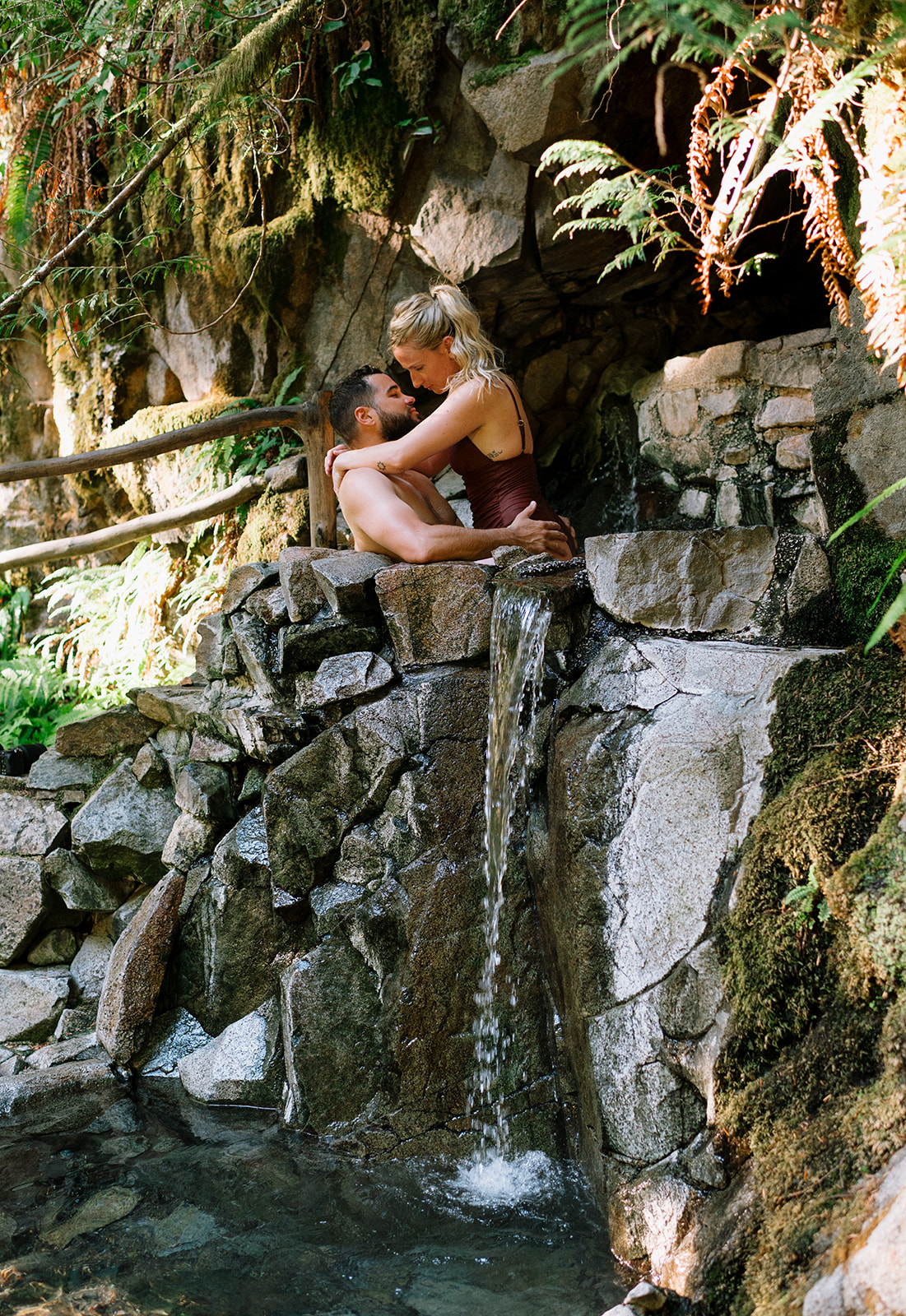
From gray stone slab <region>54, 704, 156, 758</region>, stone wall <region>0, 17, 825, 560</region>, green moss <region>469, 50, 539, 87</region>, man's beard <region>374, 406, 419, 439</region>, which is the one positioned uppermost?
green moss <region>469, 50, 539, 87</region>

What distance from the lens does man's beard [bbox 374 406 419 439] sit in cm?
468

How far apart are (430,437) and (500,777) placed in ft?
5.31

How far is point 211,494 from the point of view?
6426 mm

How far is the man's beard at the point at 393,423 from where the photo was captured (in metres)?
4.68

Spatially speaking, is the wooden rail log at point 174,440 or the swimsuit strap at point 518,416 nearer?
the swimsuit strap at point 518,416

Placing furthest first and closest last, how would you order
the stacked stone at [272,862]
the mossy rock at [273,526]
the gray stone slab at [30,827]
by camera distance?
the mossy rock at [273,526], the gray stone slab at [30,827], the stacked stone at [272,862]

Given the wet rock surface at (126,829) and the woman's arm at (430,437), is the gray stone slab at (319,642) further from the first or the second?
the wet rock surface at (126,829)

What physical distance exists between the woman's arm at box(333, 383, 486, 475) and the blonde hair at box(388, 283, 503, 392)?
0.43ft

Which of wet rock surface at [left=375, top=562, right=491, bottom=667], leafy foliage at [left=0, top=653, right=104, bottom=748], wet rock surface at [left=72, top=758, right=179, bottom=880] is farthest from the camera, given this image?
leafy foliage at [left=0, top=653, right=104, bottom=748]

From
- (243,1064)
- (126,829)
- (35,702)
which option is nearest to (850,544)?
(243,1064)

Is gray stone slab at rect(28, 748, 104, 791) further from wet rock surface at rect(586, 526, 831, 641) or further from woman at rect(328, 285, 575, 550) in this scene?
wet rock surface at rect(586, 526, 831, 641)

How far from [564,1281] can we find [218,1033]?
2.12 metres

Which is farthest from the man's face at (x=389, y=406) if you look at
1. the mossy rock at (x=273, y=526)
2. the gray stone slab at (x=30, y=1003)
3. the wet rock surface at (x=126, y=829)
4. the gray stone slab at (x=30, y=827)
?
the gray stone slab at (x=30, y=1003)

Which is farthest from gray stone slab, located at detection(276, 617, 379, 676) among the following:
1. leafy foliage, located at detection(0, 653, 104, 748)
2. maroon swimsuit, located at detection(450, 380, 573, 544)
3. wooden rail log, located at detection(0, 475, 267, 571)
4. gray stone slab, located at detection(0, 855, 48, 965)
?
leafy foliage, located at detection(0, 653, 104, 748)
